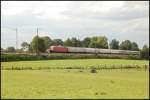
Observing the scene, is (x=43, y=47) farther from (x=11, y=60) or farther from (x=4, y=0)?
(x=4, y=0)

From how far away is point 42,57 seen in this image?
111750 mm

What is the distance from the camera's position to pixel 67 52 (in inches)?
5453

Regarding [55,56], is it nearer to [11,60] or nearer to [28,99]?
[11,60]

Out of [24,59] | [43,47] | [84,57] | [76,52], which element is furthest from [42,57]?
[43,47]

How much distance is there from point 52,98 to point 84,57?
108 meters

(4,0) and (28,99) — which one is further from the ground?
(4,0)

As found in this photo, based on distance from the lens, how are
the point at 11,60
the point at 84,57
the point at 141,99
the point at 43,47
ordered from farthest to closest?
the point at 43,47, the point at 84,57, the point at 11,60, the point at 141,99

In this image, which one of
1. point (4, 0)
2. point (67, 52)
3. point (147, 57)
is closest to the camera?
point (4, 0)

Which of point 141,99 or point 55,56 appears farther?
point 55,56

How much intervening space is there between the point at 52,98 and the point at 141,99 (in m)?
4.66

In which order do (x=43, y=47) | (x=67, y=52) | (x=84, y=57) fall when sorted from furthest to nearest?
(x=43, y=47), (x=67, y=52), (x=84, y=57)

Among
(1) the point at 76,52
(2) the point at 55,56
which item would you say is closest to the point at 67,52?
(1) the point at 76,52

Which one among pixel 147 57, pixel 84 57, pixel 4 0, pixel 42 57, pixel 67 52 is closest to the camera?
pixel 4 0

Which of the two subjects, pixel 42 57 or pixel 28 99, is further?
pixel 42 57
